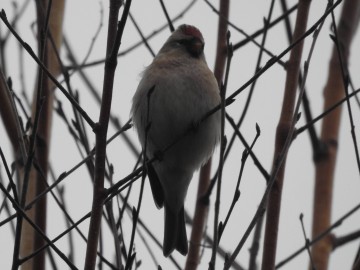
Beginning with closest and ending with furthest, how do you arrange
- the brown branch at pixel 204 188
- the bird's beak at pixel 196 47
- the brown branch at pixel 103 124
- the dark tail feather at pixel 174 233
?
the brown branch at pixel 103 124, the brown branch at pixel 204 188, the dark tail feather at pixel 174 233, the bird's beak at pixel 196 47

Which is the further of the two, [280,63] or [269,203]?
[280,63]

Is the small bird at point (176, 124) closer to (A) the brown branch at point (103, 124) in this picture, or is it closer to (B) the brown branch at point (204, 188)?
(B) the brown branch at point (204, 188)

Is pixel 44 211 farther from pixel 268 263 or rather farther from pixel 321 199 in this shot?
pixel 321 199

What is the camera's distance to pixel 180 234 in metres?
4.42

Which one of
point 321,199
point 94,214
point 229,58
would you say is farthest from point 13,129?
point 321,199

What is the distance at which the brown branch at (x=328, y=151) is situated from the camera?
3.78m

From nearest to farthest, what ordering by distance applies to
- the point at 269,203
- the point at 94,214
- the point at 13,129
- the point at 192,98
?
1. the point at 94,214
2. the point at 269,203
3. the point at 13,129
4. the point at 192,98

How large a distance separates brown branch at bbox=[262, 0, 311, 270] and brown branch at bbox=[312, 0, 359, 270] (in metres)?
0.76

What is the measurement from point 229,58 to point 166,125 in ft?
5.68

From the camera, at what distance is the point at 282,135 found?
10.6 feet

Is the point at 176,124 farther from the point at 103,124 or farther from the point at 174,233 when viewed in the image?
the point at 103,124

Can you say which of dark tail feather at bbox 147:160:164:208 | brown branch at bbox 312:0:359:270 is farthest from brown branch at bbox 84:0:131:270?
dark tail feather at bbox 147:160:164:208

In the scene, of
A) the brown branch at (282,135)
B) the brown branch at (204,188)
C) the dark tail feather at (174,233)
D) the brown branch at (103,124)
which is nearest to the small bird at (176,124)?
the dark tail feather at (174,233)

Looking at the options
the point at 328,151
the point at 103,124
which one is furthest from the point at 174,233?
the point at 103,124
